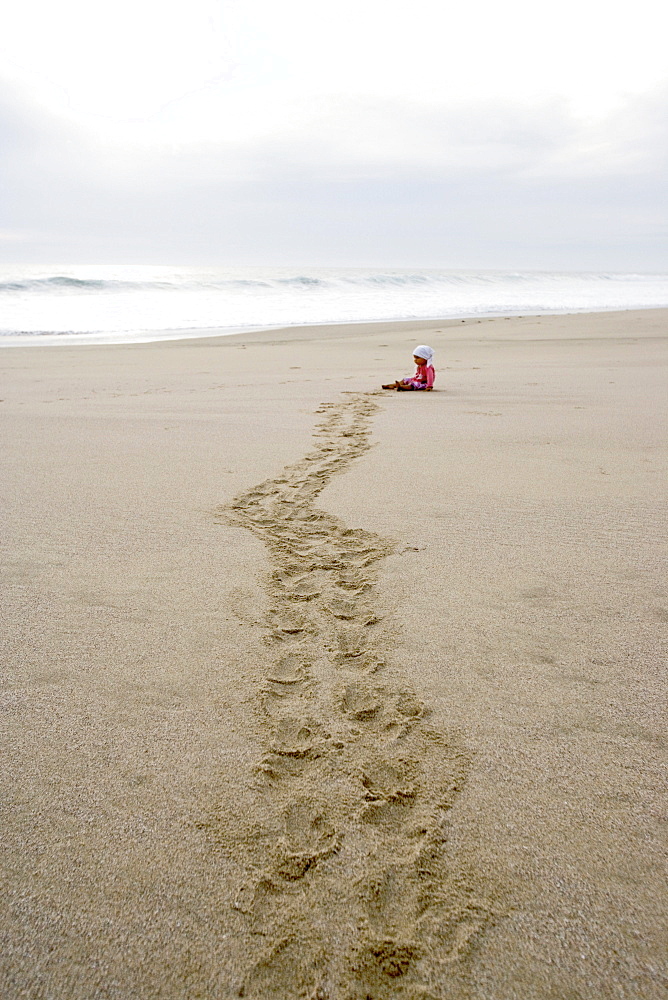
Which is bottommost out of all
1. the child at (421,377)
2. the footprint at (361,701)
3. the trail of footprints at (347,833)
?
the trail of footprints at (347,833)

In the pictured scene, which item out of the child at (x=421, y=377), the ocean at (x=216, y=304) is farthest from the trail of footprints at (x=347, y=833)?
the ocean at (x=216, y=304)

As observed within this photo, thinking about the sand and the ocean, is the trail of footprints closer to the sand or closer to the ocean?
the sand

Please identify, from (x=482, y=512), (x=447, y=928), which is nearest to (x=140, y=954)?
(x=447, y=928)

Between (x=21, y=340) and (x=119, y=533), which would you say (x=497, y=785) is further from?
(x=21, y=340)

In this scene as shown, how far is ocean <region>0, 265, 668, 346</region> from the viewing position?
45.5 ft

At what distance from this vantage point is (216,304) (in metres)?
20.1

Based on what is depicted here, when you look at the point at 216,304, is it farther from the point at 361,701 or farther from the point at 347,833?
the point at 347,833

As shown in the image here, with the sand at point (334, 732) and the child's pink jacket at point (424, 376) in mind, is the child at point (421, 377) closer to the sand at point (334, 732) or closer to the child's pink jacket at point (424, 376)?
the child's pink jacket at point (424, 376)

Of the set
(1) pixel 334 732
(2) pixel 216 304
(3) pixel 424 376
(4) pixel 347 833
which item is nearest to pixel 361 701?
(1) pixel 334 732

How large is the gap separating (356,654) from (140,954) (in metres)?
0.90

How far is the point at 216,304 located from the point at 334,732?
66.2ft

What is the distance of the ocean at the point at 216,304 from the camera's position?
13.9m

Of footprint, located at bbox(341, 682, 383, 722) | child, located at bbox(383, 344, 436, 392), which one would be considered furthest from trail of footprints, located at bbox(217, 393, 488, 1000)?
child, located at bbox(383, 344, 436, 392)

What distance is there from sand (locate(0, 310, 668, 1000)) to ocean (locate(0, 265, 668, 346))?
32.8ft
